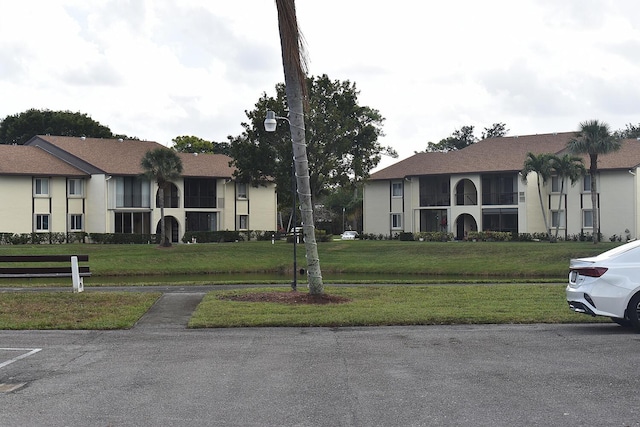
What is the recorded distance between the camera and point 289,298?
59.8 feet

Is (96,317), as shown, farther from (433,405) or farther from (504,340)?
(433,405)

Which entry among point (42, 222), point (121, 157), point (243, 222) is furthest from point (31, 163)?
point (243, 222)

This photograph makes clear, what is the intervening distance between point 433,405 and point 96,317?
929 cm

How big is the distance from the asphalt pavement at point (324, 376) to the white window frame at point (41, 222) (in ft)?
144

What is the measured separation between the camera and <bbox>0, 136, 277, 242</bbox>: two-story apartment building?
2164 inches

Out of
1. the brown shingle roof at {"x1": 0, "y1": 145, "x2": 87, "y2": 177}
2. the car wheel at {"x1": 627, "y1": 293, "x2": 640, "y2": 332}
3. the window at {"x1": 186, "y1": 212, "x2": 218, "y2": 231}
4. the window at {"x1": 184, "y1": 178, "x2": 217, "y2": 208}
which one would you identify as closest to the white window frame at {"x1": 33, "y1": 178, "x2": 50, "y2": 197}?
the brown shingle roof at {"x1": 0, "y1": 145, "x2": 87, "y2": 177}

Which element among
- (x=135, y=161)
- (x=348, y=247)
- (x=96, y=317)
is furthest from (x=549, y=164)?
(x=96, y=317)

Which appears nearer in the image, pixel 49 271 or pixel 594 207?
pixel 49 271

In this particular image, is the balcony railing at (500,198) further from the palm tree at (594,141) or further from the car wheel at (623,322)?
the car wheel at (623,322)

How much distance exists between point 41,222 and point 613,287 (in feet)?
162

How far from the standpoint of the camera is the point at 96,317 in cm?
1543

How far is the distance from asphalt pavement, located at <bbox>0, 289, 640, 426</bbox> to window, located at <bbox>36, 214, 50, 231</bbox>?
4402cm

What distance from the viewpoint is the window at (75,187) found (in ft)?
187

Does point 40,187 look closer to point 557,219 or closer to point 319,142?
point 319,142
